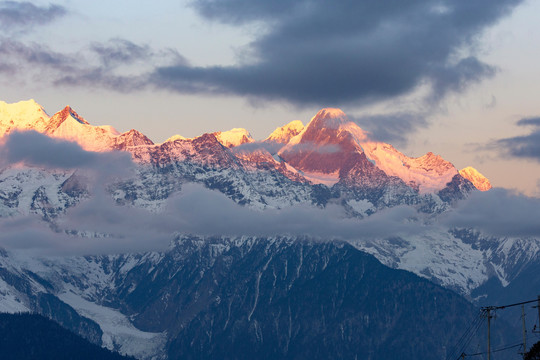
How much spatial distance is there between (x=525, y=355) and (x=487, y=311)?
13.5m

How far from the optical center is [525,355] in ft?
615

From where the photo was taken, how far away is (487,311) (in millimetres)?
199375
